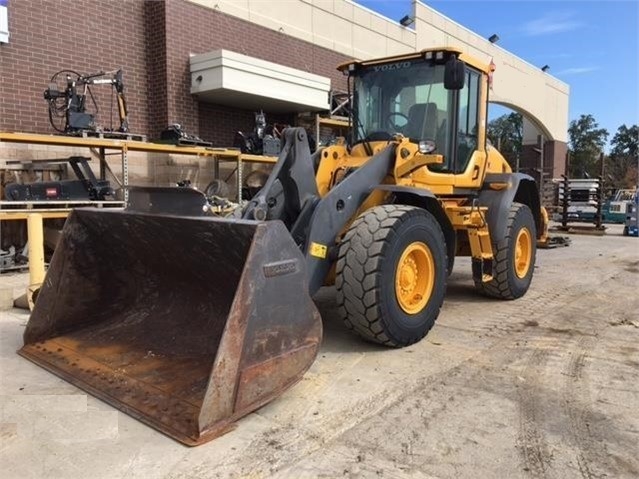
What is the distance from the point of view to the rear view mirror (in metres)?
5.15

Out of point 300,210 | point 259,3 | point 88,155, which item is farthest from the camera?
point 259,3

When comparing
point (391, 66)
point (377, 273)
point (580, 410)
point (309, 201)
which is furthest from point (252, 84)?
point (580, 410)

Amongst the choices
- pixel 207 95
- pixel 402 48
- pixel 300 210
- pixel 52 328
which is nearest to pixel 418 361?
pixel 300 210

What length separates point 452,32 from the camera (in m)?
20.0

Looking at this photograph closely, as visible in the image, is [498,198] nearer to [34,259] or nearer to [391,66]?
[391,66]

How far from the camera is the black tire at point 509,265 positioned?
21.0 feet

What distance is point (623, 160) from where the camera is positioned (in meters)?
52.6

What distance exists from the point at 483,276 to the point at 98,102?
302 inches

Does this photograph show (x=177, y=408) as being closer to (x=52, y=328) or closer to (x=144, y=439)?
(x=144, y=439)

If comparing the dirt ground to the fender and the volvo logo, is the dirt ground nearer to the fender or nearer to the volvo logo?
the fender

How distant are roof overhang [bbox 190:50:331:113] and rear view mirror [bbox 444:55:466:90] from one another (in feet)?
21.3

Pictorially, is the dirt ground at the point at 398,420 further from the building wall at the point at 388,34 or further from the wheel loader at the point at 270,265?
the building wall at the point at 388,34

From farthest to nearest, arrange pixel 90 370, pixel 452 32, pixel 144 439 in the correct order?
1. pixel 452 32
2. pixel 90 370
3. pixel 144 439

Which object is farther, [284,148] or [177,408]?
[284,148]
